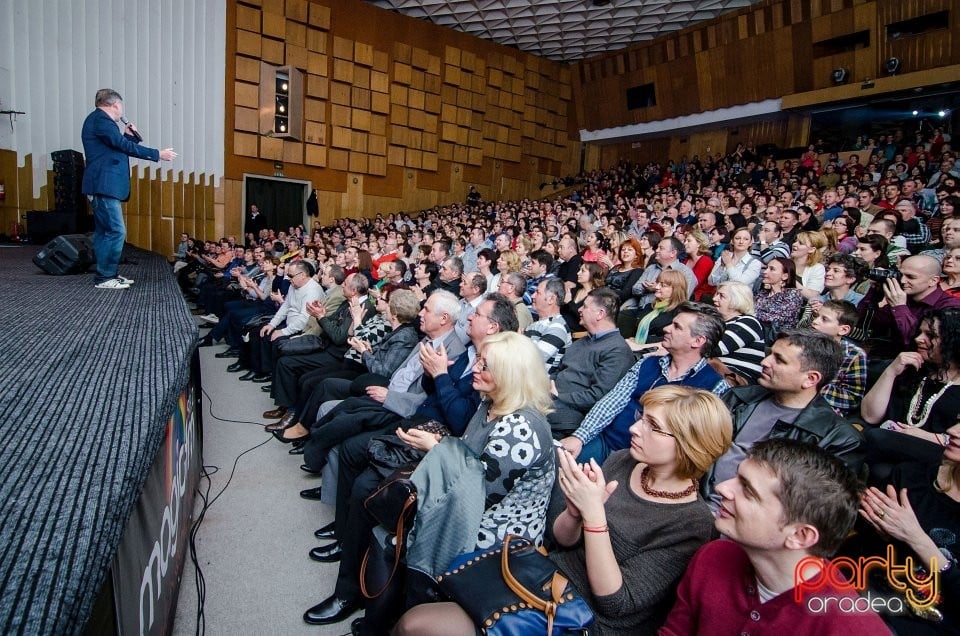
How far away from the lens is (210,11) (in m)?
9.80

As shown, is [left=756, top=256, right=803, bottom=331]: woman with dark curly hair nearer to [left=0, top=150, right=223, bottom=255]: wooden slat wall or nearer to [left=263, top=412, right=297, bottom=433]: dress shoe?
[left=263, top=412, right=297, bottom=433]: dress shoe

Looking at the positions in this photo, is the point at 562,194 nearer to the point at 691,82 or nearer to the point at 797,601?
the point at 691,82

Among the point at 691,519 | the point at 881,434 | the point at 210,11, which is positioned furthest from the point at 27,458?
the point at 210,11

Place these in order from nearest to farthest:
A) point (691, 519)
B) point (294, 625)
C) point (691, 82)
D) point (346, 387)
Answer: point (691, 519) < point (294, 625) < point (346, 387) < point (691, 82)

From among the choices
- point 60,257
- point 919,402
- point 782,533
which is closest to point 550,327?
point 919,402

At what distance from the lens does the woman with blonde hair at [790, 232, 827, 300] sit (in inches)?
137

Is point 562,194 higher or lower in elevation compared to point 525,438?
higher

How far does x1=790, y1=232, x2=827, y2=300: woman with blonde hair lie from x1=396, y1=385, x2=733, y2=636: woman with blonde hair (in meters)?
2.66

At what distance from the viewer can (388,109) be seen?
12359mm

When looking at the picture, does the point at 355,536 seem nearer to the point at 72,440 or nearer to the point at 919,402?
the point at 72,440

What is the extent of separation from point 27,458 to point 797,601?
1373mm

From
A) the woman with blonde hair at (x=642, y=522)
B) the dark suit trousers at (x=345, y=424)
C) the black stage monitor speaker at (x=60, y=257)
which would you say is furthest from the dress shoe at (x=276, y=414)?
the woman with blonde hair at (x=642, y=522)

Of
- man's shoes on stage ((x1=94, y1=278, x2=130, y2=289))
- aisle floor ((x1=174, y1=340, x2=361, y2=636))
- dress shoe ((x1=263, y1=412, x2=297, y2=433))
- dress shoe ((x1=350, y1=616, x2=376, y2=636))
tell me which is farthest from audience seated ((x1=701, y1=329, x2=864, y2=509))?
man's shoes on stage ((x1=94, y1=278, x2=130, y2=289))

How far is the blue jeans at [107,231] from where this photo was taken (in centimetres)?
309
